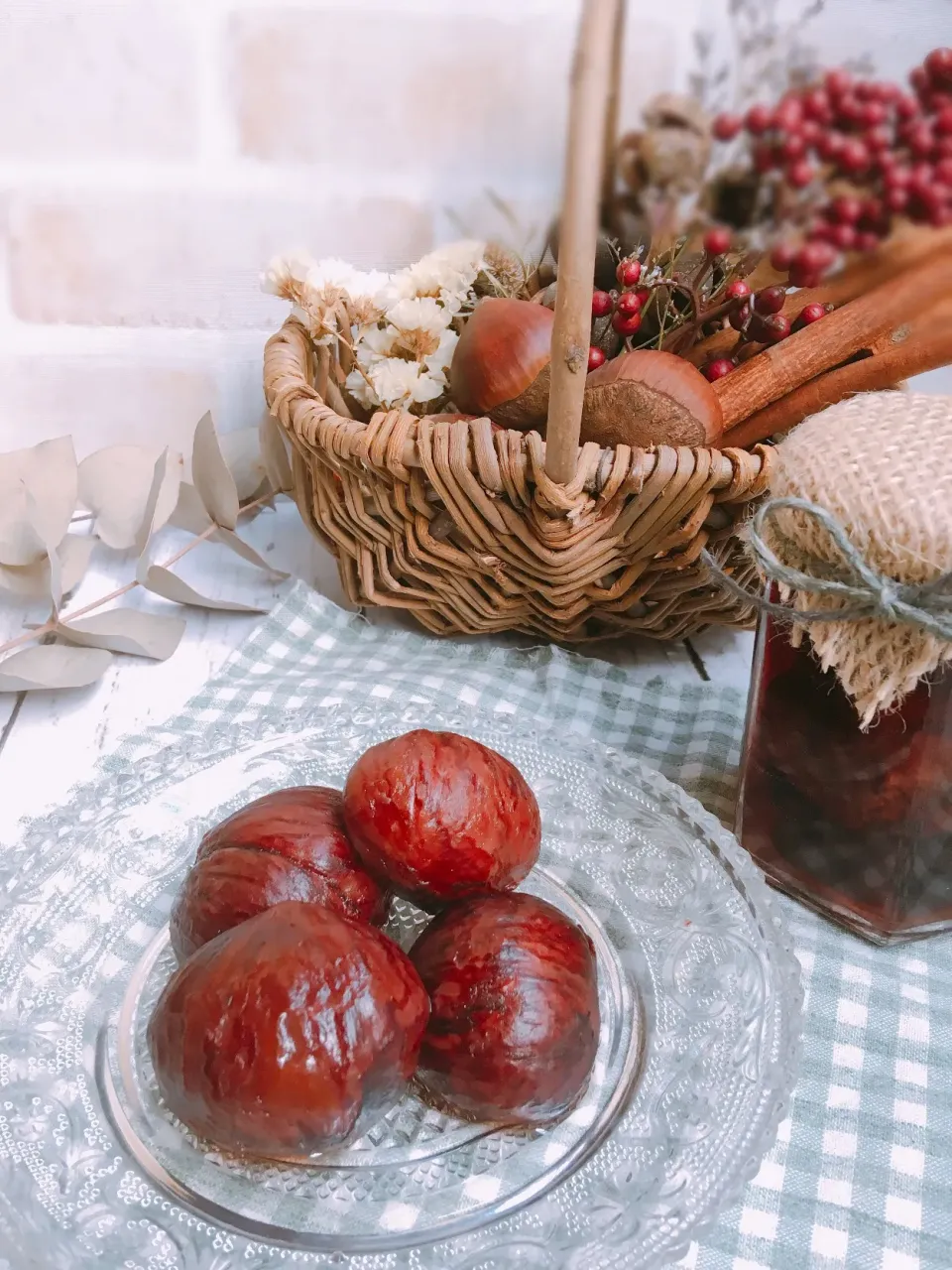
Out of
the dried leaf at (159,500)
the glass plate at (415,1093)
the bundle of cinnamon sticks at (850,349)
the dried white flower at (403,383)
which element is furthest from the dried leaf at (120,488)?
the bundle of cinnamon sticks at (850,349)

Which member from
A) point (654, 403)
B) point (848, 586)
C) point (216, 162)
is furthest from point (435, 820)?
point (216, 162)

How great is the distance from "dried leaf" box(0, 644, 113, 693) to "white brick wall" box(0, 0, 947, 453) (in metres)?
0.36

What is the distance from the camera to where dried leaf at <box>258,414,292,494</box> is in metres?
0.89

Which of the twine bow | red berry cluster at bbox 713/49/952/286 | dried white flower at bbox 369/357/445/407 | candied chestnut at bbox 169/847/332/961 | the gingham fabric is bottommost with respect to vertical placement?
the gingham fabric

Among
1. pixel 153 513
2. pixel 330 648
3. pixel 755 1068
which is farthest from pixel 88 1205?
pixel 153 513

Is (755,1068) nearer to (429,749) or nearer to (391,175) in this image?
(429,749)

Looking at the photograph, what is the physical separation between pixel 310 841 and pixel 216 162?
674mm

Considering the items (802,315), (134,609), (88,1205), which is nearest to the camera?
(88,1205)

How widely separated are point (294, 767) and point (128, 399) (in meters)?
0.57

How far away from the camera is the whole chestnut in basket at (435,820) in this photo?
46 cm

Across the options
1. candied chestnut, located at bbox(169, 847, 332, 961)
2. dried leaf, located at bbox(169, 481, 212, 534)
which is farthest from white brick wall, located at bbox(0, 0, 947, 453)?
candied chestnut, located at bbox(169, 847, 332, 961)

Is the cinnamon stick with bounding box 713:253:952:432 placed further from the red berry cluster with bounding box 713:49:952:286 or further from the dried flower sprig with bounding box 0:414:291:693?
the dried flower sprig with bounding box 0:414:291:693

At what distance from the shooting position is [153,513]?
866 mm

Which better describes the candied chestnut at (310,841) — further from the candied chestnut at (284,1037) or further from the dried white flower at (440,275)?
the dried white flower at (440,275)
